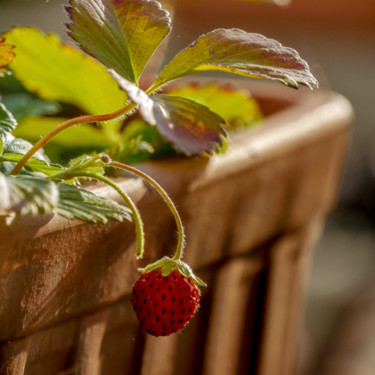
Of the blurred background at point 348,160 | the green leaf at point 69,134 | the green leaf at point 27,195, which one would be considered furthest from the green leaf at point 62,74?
the green leaf at point 27,195

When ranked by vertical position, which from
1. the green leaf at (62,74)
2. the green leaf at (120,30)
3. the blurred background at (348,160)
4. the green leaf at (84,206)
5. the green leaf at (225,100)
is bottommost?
the green leaf at (84,206)

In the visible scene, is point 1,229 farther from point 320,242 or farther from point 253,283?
point 320,242

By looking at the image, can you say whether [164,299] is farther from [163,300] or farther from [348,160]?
[348,160]

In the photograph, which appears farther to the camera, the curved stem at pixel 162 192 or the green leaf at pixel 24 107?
the green leaf at pixel 24 107

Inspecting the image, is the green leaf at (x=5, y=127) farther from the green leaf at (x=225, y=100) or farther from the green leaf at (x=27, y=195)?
the green leaf at (x=225, y=100)

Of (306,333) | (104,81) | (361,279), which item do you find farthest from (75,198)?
(361,279)

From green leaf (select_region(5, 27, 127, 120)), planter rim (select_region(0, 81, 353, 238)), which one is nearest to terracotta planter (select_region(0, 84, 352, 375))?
planter rim (select_region(0, 81, 353, 238))

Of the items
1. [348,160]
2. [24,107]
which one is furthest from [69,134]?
[348,160]

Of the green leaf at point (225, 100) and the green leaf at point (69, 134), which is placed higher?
the green leaf at point (225, 100)
